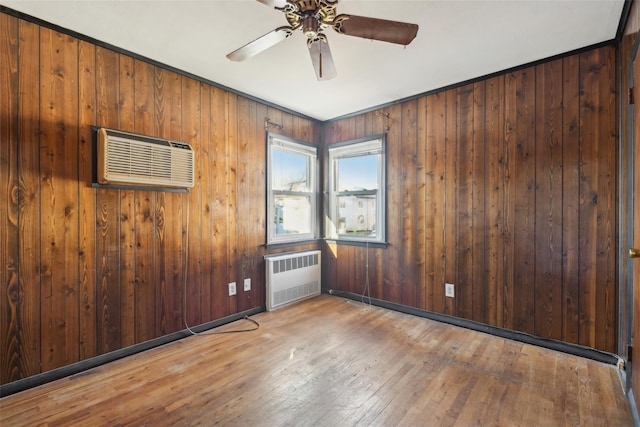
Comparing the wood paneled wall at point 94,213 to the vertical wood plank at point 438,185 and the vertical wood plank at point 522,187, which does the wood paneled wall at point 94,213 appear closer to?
the vertical wood plank at point 438,185

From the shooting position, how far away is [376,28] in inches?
63.3

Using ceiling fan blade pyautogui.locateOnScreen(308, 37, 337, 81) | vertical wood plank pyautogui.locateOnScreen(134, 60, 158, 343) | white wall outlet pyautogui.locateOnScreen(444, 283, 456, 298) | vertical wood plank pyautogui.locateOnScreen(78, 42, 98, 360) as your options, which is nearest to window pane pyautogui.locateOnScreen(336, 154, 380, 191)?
white wall outlet pyautogui.locateOnScreen(444, 283, 456, 298)

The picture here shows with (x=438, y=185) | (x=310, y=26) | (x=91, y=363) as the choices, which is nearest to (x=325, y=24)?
(x=310, y=26)

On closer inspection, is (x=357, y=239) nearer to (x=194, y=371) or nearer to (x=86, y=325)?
(x=194, y=371)

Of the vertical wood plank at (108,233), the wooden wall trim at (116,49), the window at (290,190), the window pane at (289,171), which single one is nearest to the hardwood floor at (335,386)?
the vertical wood plank at (108,233)

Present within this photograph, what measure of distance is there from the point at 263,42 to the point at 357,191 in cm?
234

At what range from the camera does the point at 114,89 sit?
2.32 meters

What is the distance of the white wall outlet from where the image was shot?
9.93 ft

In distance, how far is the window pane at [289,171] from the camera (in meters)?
3.66

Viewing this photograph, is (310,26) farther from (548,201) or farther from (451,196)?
(548,201)

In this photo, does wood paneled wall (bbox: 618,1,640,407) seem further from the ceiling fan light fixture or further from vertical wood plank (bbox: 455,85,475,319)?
the ceiling fan light fixture

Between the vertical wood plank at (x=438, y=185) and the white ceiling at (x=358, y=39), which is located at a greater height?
the white ceiling at (x=358, y=39)

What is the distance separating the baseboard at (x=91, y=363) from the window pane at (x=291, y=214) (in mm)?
1274

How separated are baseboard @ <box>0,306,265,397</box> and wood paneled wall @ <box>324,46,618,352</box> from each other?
2.16m
